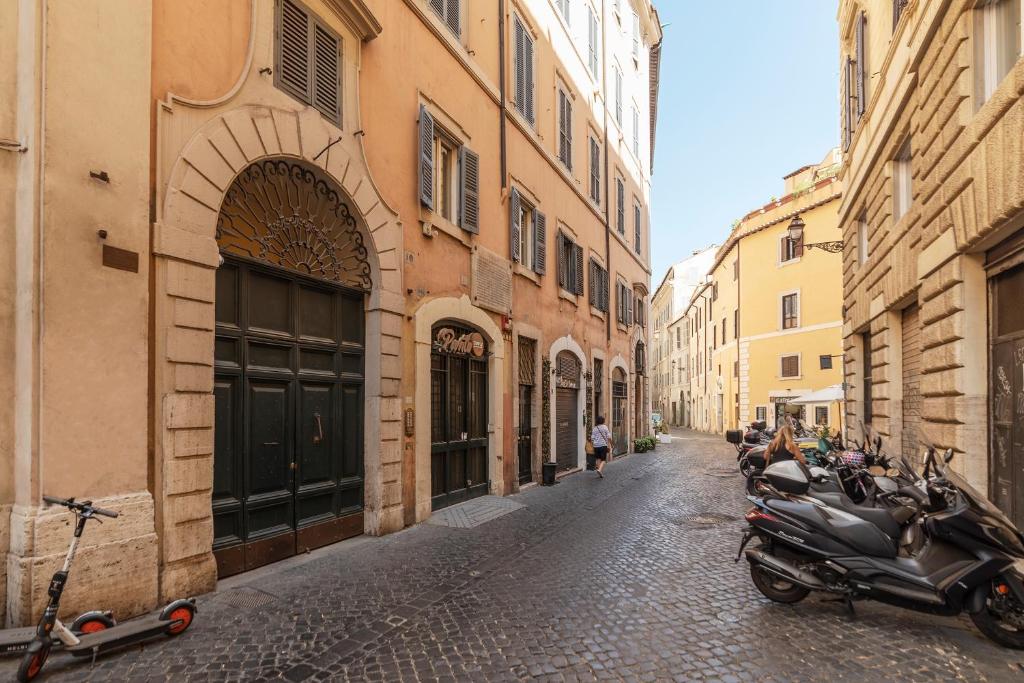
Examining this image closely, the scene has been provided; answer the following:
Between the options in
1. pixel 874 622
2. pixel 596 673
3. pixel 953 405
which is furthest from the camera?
pixel 953 405

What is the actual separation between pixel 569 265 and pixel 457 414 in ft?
22.5

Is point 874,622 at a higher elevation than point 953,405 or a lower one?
lower

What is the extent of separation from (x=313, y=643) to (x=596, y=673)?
1.95 m

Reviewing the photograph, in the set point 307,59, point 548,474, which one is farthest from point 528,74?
point 548,474

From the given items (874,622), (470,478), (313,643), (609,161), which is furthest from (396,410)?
(609,161)

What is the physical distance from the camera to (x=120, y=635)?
3816 mm

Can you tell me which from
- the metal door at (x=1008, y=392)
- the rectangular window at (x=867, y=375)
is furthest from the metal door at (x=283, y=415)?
the rectangular window at (x=867, y=375)

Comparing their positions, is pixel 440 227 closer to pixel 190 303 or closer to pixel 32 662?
pixel 190 303

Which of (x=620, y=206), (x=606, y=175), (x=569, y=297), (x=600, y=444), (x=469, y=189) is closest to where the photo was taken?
(x=469, y=189)

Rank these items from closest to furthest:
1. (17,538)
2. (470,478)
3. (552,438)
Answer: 1. (17,538)
2. (470,478)
3. (552,438)

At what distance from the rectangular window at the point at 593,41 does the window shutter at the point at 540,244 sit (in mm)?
6554

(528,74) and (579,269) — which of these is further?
(579,269)

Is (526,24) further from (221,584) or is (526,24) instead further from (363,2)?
(221,584)

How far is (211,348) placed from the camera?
5.28 meters
